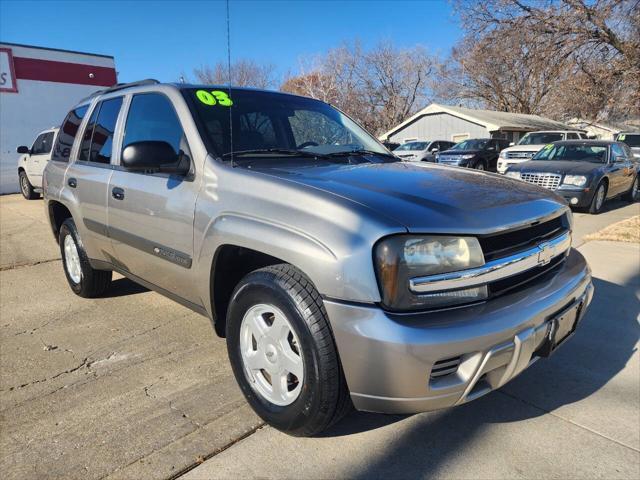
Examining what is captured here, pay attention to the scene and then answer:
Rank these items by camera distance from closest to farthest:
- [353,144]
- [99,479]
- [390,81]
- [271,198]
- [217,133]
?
[99,479] < [271,198] < [217,133] < [353,144] < [390,81]

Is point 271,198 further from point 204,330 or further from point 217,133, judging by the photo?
point 204,330

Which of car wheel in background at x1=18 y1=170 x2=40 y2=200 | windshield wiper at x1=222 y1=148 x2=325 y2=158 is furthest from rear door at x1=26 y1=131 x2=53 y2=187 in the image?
windshield wiper at x1=222 y1=148 x2=325 y2=158

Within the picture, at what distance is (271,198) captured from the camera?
7.43 ft

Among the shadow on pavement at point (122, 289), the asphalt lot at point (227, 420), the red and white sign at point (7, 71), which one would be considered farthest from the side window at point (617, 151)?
the red and white sign at point (7, 71)

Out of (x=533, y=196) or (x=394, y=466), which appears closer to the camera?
(x=394, y=466)

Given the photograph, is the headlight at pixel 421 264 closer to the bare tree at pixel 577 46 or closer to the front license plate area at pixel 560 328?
the front license plate area at pixel 560 328

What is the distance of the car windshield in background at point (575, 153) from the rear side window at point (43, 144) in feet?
39.7

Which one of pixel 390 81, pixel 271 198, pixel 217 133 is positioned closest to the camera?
pixel 271 198

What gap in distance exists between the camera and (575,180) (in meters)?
9.20

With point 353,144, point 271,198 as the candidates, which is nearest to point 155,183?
point 271,198

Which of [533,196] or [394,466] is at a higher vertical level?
[533,196]

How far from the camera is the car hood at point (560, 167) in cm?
934

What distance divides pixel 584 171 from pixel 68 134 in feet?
29.4

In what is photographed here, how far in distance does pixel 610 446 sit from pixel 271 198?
6.77 feet
